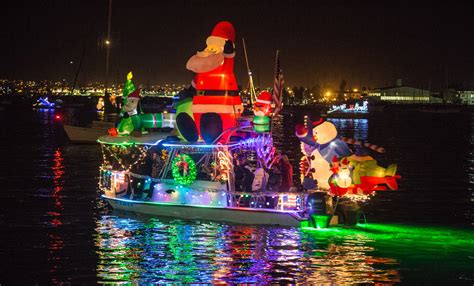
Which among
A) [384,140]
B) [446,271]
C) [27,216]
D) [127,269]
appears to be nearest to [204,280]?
[127,269]

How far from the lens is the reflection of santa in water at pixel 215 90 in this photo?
2567 cm

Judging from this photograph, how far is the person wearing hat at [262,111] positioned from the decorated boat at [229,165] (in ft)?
0.10

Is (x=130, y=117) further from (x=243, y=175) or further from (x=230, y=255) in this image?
(x=230, y=255)

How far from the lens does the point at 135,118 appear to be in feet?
91.0

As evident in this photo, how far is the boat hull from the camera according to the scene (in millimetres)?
25359

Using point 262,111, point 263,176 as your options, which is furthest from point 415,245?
point 262,111

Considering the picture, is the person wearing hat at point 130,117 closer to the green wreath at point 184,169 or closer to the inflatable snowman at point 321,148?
the green wreath at point 184,169

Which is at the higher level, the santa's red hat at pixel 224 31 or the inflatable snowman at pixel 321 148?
the santa's red hat at pixel 224 31

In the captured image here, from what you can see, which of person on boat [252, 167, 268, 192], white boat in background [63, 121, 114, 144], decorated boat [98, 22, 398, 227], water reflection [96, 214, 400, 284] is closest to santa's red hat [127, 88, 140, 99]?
decorated boat [98, 22, 398, 227]

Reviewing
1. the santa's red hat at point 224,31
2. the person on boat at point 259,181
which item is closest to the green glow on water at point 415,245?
the person on boat at point 259,181

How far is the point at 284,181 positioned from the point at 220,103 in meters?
3.31

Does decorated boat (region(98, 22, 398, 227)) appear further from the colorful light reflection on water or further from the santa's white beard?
the colorful light reflection on water

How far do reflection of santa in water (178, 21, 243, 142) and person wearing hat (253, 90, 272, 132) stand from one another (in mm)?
821

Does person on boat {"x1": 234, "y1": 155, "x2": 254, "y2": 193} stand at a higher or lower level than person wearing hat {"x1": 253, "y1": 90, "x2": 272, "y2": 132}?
lower
